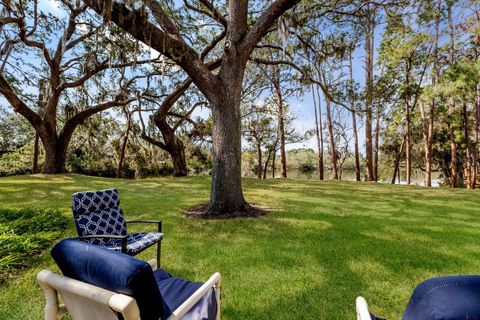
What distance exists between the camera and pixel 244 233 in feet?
13.9

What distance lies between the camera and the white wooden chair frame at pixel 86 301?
3.53ft

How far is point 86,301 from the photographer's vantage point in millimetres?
1239

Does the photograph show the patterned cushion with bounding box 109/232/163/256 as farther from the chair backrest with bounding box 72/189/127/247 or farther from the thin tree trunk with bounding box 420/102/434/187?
the thin tree trunk with bounding box 420/102/434/187

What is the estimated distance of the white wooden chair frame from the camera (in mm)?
1075

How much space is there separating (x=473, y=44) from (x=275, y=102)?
Result: 31.1 feet

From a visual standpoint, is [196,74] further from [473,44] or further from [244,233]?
[473,44]

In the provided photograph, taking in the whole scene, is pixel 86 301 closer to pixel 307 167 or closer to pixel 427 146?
pixel 427 146

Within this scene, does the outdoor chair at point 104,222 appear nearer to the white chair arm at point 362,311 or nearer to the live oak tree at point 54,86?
the white chair arm at point 362,311

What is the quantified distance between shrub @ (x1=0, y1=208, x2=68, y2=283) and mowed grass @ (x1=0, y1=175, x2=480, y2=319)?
0.21 meters

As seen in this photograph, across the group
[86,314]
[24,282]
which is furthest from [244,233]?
[86,314]

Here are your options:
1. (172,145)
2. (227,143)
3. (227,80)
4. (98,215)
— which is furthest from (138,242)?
(172,145)

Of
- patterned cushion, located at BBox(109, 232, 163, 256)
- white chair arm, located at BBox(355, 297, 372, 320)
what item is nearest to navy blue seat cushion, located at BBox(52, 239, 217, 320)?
white chair arm, located at BBox(355, 297, 372, 320)

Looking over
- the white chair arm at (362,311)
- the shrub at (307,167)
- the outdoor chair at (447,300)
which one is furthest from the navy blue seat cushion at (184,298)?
the shrub at (307,167)

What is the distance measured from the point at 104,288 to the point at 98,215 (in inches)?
86.4
